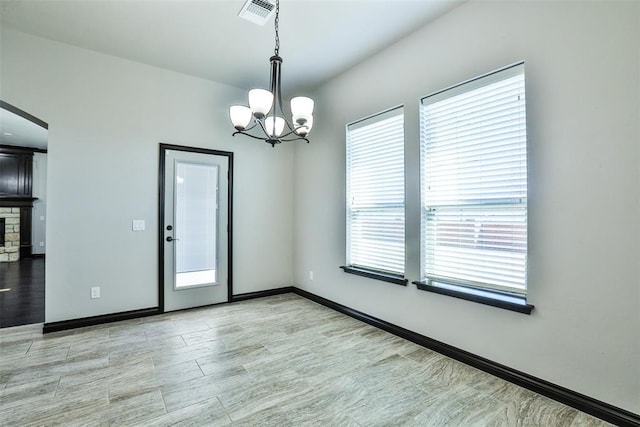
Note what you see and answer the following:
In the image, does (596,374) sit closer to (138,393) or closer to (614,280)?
(614,280)

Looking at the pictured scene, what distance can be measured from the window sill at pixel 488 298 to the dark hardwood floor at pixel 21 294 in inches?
179

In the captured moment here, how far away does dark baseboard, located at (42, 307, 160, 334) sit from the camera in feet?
10.7

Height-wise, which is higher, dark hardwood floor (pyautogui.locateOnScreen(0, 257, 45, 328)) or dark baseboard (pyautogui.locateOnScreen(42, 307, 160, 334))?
dark baseboard (pyautogui.locateOnScreen(42, 307, 160, 334))

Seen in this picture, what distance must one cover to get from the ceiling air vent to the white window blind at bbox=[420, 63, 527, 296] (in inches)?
66.2

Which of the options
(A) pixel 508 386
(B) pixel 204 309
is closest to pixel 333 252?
(B) pixel 204 309

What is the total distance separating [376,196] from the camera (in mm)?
3516

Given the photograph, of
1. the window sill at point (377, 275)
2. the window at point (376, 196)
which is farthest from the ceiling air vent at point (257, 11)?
the window sill at point (377, 275)

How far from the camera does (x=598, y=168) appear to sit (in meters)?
1.93

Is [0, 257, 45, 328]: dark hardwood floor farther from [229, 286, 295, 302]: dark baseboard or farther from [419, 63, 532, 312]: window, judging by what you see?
[419, 63, 532, 312]: window

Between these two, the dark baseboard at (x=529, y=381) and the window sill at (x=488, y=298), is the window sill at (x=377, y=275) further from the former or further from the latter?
the dark baseboard at (x=529, y=381)

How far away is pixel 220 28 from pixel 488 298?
11.4 ft

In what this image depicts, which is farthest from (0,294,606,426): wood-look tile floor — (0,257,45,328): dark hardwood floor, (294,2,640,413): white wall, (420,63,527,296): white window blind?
(420,63,527,296): white window blind

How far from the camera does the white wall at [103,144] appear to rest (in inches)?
128

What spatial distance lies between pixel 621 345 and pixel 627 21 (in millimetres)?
1954
